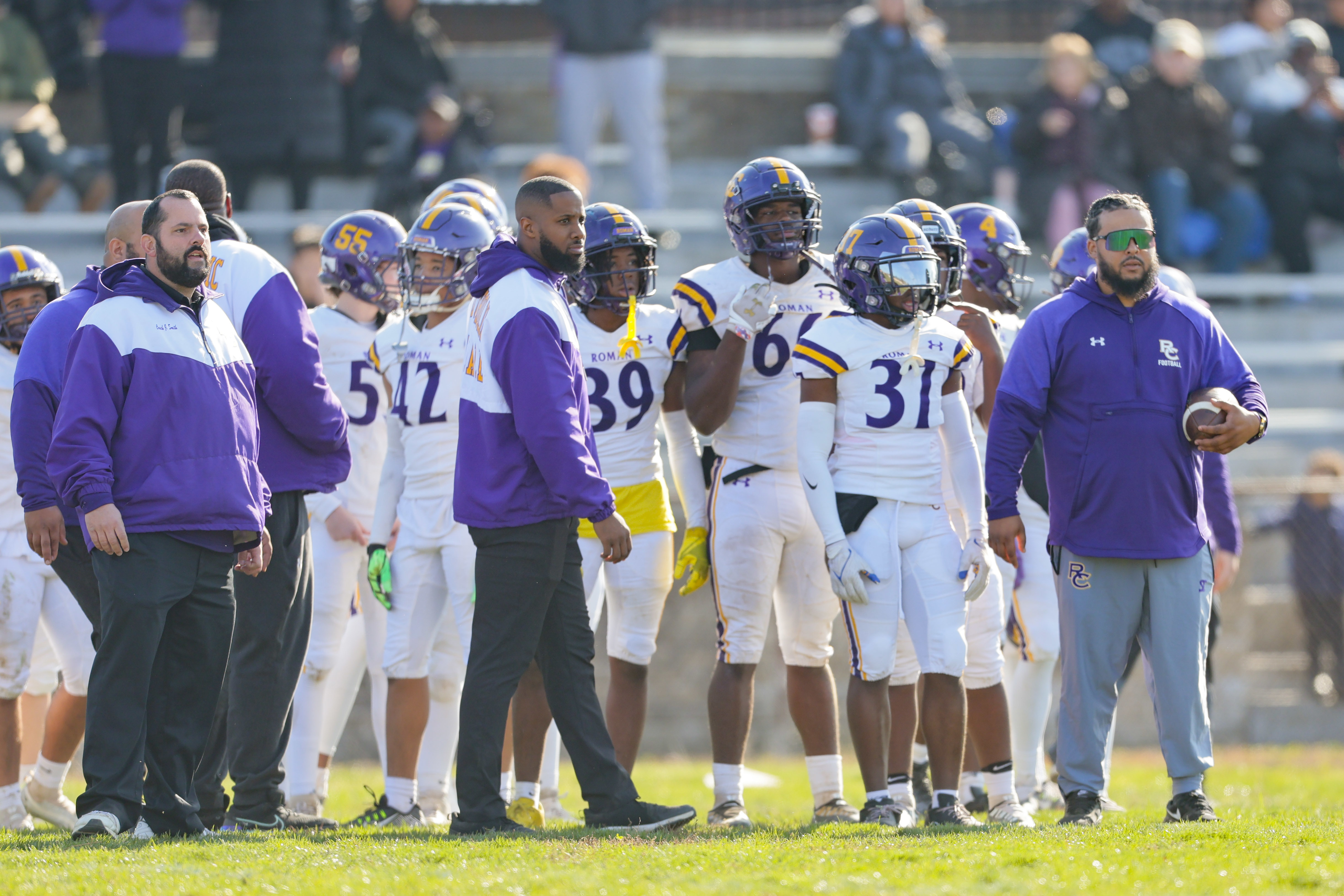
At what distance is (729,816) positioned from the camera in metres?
6.61

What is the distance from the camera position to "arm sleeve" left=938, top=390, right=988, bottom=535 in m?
6.49

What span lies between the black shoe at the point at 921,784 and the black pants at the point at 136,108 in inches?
314

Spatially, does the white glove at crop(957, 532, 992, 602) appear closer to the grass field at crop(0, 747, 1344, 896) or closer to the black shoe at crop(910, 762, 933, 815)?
the grass field at crop(0, 747, 1344, 896)

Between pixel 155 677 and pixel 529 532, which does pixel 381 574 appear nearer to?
pixel 529 532

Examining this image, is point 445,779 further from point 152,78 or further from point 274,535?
point 152,78

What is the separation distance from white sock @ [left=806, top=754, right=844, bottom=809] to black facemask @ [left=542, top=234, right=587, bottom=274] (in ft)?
7.30

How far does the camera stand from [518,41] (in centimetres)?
1841

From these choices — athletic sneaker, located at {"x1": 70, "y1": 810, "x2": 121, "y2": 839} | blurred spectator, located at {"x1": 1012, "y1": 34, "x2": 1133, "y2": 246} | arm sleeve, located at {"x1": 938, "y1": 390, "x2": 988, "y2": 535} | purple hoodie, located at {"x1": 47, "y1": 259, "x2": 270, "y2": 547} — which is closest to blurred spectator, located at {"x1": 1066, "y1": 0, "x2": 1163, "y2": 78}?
blurred spectator, located at {"x1": 1012, "y1": 34, "x2": 1133, "y2": 246}

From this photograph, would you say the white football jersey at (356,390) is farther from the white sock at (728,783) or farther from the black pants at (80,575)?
the white sock at (728,783)

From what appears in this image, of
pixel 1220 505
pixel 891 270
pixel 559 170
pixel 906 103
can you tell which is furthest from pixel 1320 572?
pixel 891 270

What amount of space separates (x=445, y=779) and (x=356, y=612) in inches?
36.4

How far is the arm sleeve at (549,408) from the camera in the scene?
18.9 feet

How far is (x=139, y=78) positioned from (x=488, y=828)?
28.6 feet

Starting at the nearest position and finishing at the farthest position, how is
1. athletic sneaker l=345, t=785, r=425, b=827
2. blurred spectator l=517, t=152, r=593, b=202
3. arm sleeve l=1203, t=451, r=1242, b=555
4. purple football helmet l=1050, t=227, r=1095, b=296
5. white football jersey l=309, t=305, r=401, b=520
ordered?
1. athletic sneaker l=345, t=785, r=425, b=827
2. arm sleeve l=1203, t=451, r=1242, b=555
3. white football jersey l=309, t=305, r=401, b=520
4. purple football helmet l=1050, t=227, r=1095, b=296
5. blurred spectator l=517, t=152, r=593, b=202
